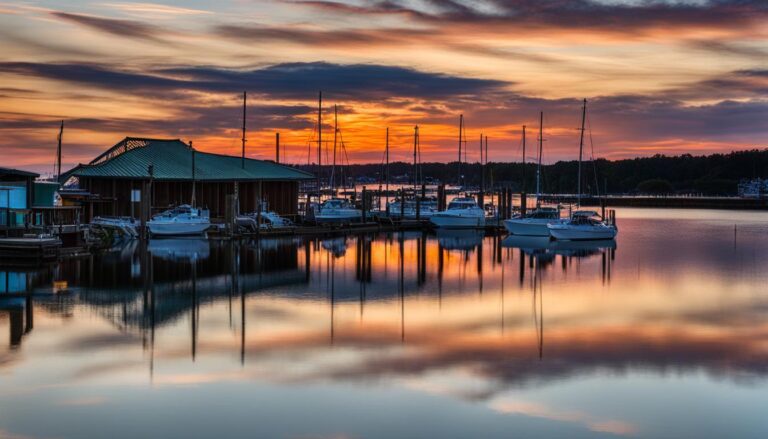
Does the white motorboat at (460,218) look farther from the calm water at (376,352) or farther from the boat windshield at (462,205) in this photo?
the calm water at (376,352)

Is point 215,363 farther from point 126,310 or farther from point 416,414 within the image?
point 126,310

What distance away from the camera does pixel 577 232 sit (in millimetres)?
64625

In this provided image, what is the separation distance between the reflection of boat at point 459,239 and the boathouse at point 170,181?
11.8 m

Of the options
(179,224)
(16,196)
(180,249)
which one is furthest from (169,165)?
(16,196)

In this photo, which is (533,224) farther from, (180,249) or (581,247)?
(180,249)

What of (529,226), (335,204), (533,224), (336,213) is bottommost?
(529,226)

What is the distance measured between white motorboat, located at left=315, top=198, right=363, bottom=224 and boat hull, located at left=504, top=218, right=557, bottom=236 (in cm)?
1430

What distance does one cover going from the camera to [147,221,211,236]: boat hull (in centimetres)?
5738

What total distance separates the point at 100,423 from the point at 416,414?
549cm

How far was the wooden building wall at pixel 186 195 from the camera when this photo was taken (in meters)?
60.8

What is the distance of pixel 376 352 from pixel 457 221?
54164 millimetres

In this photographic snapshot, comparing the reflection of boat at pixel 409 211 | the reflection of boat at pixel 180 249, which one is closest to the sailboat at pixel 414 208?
the reflection of boat at pixel 409 211

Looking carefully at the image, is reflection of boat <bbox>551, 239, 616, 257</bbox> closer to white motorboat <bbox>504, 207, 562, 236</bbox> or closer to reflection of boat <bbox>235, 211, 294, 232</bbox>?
white motorboat <bbox>504, 207, 562, 236</bbox>

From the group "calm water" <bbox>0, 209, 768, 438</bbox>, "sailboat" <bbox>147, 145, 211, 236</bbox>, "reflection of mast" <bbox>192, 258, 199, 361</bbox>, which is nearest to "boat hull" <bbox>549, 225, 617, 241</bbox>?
"calm water" <bbox>0, 209, 768, 438</bbox>
